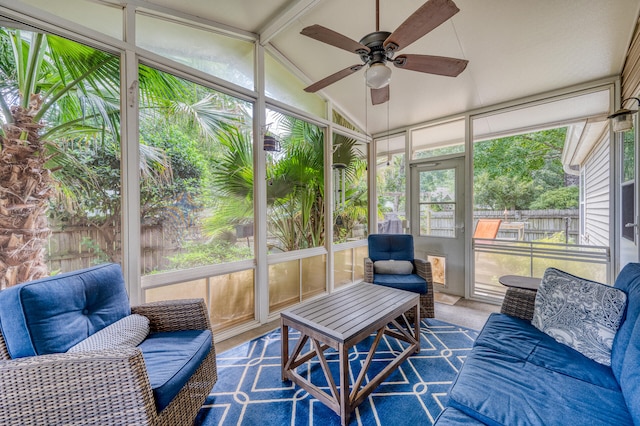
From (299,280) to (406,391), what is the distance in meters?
1.84

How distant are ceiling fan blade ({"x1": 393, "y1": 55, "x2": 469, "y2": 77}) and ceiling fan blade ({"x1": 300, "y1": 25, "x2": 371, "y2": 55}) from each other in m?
0.27

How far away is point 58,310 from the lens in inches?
51.6

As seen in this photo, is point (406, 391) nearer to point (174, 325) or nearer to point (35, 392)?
point (174, 325)

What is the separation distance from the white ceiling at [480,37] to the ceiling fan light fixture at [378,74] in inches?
40.5

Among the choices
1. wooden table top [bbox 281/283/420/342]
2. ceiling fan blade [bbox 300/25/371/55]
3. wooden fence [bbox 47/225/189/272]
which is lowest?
wooden table top [bbox 281/283/420/342]

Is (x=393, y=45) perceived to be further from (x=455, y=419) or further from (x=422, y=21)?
(x=455, y=419)

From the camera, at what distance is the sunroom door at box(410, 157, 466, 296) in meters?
3.66

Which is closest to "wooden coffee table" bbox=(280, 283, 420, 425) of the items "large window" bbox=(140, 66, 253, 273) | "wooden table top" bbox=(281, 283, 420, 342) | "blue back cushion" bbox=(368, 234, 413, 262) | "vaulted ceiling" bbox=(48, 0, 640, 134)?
"wooden table top" bbox=(281, 283, 420, 342)

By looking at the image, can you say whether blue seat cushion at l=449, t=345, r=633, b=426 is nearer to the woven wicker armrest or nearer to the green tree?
the woven wicker armrest

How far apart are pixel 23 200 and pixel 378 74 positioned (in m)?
2.35

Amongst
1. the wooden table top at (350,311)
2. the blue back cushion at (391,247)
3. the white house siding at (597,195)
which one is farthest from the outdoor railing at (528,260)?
the wooden table top at (350,311)

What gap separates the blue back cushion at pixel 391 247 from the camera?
3.29 metres

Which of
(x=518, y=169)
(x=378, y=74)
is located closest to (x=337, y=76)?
(x=378, y=74)

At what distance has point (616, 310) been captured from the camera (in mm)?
1393
